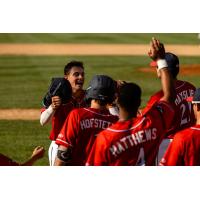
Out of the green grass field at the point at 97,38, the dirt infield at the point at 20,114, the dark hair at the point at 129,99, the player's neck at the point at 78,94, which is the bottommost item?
the dark hair at the point at 129,99

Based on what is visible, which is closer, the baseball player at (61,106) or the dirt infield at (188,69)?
the baseball player at (61,106)

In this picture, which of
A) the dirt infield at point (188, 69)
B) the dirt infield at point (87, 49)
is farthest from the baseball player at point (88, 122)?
the dirt infield at point (87, 49)

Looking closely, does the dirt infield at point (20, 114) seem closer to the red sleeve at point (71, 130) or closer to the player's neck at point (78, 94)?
the player's neck at point (78, 94)

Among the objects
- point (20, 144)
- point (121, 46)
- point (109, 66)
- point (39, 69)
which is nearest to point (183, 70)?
point (109, 66)

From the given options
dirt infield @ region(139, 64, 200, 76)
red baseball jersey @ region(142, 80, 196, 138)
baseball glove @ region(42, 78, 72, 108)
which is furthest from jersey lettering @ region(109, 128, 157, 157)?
dirt infield @ region(139, 64, 200, 76)

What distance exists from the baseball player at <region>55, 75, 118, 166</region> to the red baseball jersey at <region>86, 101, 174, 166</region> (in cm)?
43

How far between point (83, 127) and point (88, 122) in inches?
2.4

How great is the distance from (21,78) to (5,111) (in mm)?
5456

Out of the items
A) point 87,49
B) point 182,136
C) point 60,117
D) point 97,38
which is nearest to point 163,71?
point 182,136

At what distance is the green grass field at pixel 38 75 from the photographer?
12.5 metres

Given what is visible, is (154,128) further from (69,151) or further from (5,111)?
(5,111)

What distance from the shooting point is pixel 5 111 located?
15.7 metres

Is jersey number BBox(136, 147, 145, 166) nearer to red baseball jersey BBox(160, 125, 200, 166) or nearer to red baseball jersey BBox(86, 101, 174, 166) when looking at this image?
red baseball jersey BBox(86, 101, 174, 166)

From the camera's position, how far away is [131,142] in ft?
17.1
